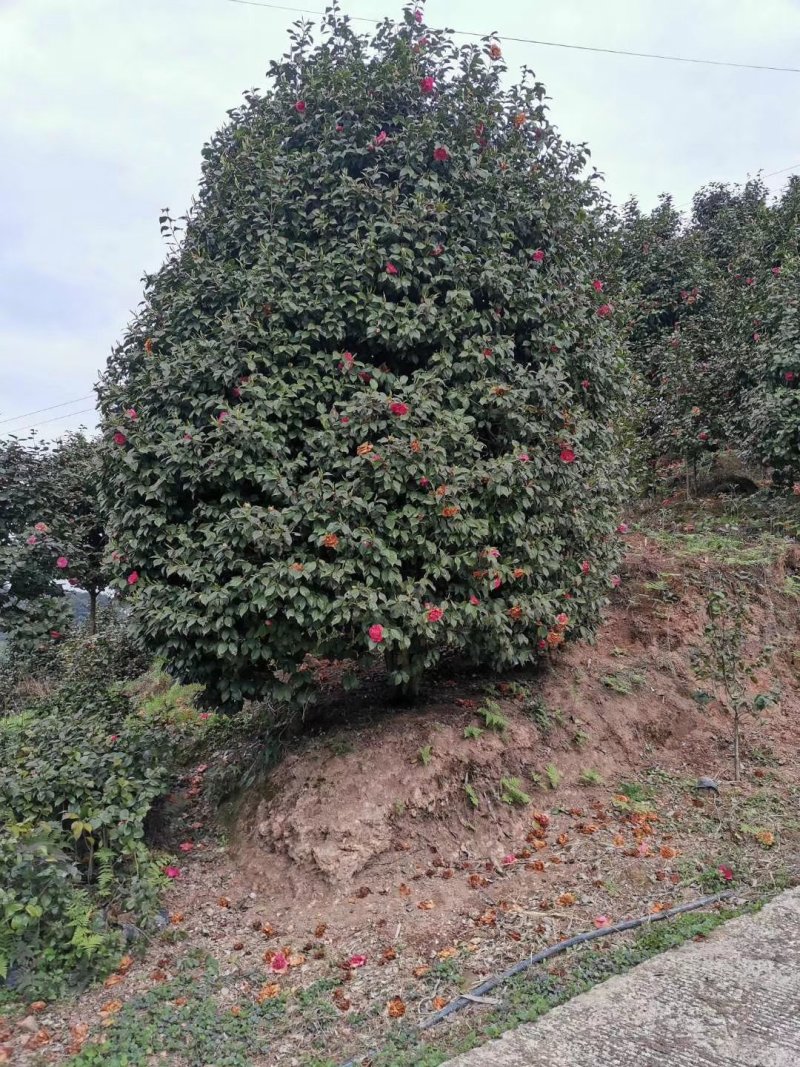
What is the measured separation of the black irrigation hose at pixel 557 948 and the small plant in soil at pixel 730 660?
4.55ft

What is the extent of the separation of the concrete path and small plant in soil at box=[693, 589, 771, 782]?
5.93 ft

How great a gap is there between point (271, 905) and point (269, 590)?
1.47 metres

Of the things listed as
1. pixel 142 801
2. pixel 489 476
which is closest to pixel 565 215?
pixel 489 476

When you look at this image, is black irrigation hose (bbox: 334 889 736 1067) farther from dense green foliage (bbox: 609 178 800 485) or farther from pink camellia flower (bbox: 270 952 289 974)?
dense green foliage (bbox: 609 178 800 485)

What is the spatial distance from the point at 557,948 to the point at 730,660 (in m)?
2.37

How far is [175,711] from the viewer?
574cm

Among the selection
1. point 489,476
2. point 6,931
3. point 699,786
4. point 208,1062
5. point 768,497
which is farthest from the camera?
point 768,497

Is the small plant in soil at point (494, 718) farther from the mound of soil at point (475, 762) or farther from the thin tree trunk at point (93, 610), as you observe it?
the thin tree trunk at point (93, 610)

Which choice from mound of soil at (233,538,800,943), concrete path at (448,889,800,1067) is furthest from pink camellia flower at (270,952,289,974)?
concrete path at (448,889,800,1067)

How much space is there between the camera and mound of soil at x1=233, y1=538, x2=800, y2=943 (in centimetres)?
349

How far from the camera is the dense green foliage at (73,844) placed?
286 cm

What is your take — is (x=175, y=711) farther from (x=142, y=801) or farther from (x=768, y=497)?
(x=768, y=497)

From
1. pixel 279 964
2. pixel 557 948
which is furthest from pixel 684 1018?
pixel 279 964

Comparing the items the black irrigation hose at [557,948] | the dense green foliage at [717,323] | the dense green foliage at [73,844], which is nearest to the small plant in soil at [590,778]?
the black irrigation hose at [557,948]
